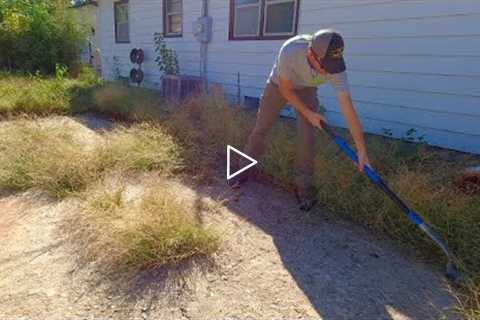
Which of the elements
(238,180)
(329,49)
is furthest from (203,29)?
(329,49)

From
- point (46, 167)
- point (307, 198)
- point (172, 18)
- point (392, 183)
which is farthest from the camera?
point (172, 18)

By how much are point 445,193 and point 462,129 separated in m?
1.68

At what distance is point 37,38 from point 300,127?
1022 centimetres

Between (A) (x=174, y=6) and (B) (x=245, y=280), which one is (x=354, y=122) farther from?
(A) (x=174, y=6)

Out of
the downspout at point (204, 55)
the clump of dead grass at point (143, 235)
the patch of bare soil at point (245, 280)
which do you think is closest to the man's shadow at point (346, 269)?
the patch of bare soil at point (245, 280)

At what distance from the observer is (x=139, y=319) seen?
176cm

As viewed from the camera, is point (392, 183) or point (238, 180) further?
point (238, 180)

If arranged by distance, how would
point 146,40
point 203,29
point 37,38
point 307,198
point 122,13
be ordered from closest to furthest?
point 307,198 → point 203,29 → point 146,40 → point 122,13 → point 37,38

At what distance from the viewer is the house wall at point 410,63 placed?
3.65 m

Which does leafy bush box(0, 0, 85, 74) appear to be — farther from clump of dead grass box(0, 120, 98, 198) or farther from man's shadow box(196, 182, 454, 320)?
man's shadow box(196, 182, 454, 320)

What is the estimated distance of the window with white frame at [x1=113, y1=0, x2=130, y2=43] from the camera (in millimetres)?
9766

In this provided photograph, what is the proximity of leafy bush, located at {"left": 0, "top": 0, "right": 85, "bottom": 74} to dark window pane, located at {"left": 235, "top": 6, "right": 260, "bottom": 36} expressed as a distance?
6.55 m

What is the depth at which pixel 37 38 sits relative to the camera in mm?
10031

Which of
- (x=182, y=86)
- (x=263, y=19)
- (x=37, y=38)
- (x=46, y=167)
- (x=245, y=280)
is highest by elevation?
(x=263, y=19)
